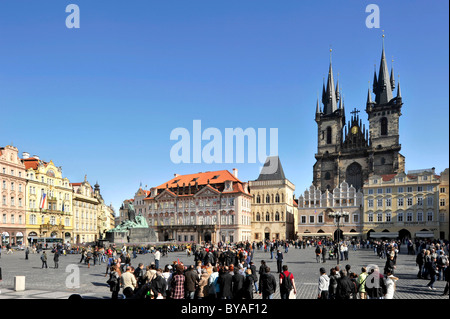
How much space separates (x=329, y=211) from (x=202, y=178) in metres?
26.5

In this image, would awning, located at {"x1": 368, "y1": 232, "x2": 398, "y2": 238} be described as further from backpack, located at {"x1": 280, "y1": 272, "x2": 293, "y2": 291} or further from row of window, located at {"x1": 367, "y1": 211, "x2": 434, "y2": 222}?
backpack, located at {"x1": 280, "y1": 272, "x2": 293, "y2": 291}

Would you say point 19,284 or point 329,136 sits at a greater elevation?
point 329,136

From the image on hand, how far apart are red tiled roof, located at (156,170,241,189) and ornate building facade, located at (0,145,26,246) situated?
29450mm

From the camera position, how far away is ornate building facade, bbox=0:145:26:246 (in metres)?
58.6

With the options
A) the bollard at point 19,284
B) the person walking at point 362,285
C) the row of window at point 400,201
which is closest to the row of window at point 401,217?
the row of window at point 400,201

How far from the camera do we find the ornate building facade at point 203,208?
243 feet

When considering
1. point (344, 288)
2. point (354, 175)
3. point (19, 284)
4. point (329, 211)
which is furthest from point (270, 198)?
point (344, 288)

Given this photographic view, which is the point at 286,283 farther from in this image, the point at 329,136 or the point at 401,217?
the point at 329,136

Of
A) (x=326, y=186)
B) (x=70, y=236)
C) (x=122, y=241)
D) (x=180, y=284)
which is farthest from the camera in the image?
(x=326, y=186)

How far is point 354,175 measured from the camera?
82.4 m
